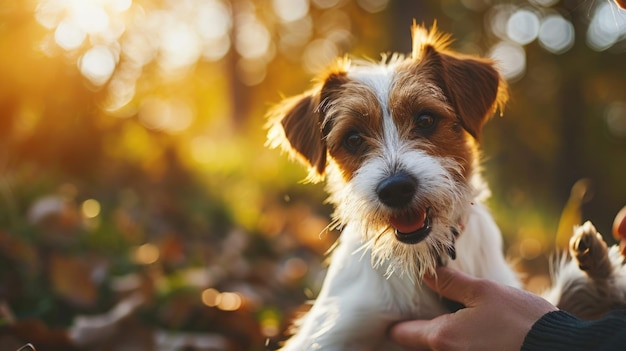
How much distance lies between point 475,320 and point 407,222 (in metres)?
0.50

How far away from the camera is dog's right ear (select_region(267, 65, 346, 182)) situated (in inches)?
118

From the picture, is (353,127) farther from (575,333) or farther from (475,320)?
(575,333)

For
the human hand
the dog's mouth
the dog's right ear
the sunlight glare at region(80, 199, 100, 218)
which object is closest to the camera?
the human hand

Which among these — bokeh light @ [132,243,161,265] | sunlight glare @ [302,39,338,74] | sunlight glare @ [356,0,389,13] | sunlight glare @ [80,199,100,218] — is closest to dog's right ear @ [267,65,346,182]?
bokeh light @ [132,243,161,265]

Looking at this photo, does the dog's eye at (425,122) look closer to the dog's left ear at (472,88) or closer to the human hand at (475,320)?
the dog's left ear at (472,88)

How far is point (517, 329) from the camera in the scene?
6.91 feet

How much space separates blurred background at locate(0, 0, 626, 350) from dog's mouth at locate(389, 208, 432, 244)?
1.15 metres

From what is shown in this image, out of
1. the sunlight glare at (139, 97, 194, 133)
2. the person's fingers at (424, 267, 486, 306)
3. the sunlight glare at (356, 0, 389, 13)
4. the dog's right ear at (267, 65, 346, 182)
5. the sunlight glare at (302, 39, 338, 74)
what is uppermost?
the sunlight glare at (302, 39, 338, 74)

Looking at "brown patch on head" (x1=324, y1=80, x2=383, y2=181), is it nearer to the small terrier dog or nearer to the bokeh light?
the small terrier dog

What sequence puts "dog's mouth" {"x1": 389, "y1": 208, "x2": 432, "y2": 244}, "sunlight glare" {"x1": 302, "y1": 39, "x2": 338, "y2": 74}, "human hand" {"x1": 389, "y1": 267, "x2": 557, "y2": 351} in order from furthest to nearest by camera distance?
"sunlight glare" {"x1": 302, "y1": 39, "x2": 338, "y2": 74} < "dog's mouth" {"x1": 389, "y1": 208, "x2": 432, "y2": 244} < "human hand" {"x1": 389, "y1": 267, "x2": 557, "y2": 351}

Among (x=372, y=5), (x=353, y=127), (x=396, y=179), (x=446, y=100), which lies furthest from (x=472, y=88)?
(x=372, y=5)

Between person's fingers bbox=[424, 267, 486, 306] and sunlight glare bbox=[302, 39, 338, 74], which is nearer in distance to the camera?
person's fingers bbox=[424, 267, 486, 306]

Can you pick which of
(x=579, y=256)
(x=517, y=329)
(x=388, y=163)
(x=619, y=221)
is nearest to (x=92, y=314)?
(x=388, y=163)

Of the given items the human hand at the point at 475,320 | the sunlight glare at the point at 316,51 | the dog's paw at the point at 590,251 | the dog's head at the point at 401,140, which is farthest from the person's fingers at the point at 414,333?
the sunlight glare at the point at 316,51
